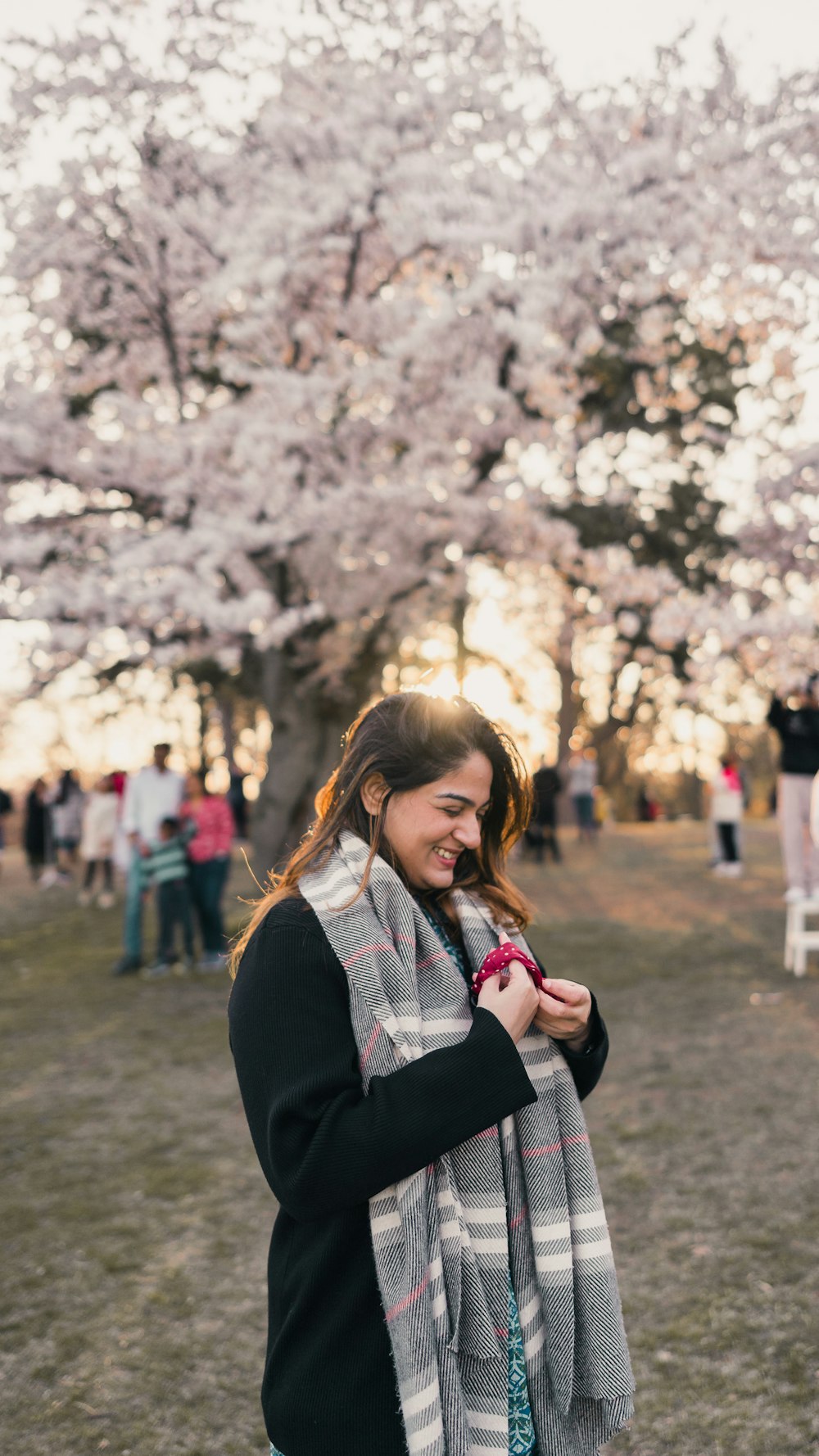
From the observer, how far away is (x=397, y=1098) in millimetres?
1608

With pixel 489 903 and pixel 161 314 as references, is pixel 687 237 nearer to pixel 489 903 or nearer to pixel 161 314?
pixel 161 314

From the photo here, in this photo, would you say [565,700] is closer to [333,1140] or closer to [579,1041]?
[579,1041]

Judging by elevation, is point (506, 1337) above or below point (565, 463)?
below

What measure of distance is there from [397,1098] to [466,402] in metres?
10.4

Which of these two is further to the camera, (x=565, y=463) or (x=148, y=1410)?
(x=565, y=463)

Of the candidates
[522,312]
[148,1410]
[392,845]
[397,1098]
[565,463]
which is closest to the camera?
[397,1098]

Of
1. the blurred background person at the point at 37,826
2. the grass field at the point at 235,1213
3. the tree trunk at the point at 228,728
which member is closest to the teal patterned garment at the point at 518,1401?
the grass field at the point at 235,1213

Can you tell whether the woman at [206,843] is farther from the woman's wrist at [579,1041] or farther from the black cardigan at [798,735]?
the woman's wrist at [579,1041]

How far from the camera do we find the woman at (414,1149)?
5.31ft

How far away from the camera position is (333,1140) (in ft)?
5.20

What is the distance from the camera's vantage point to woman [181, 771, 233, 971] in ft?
31.0

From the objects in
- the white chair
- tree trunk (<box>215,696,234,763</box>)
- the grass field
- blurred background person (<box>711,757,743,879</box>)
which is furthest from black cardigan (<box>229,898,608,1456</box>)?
tree trunk (<box>215,696,234,763</box>)

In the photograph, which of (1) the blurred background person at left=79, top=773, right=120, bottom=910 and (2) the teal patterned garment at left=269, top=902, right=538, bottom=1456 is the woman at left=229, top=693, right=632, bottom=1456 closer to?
(2) the teal patterned garment at left=269, top=902, right=538, bottom=1456

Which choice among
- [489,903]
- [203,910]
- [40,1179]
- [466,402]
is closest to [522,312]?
[466,402]
